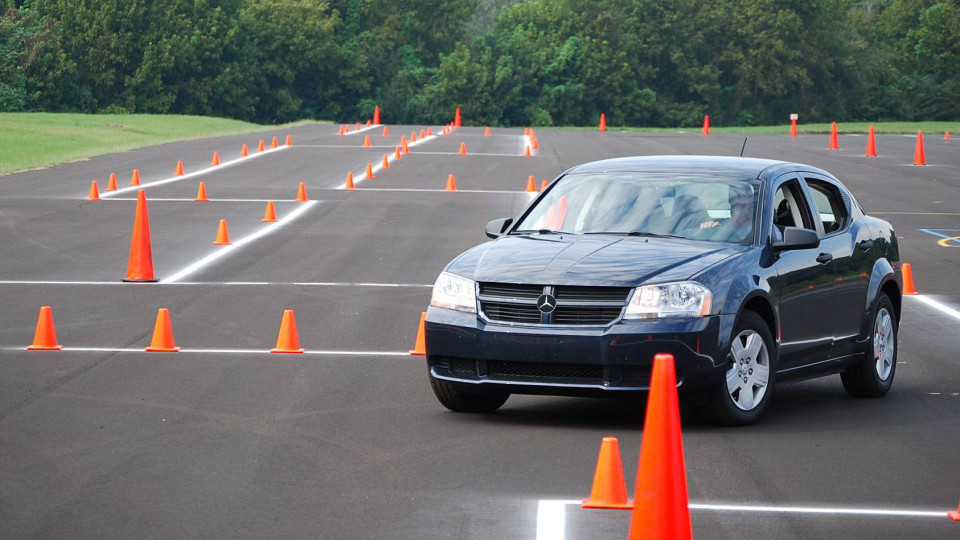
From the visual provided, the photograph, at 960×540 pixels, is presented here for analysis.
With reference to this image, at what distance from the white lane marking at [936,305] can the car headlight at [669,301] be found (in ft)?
22.5

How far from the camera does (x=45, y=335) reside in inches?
481

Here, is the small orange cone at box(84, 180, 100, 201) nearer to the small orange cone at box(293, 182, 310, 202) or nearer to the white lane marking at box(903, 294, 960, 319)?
the small orange cone at box(293, 182, 310, 202)

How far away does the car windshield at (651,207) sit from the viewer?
981 cm

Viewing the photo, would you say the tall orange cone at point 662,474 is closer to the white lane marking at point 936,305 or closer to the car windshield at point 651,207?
the car windshield at point 651,207

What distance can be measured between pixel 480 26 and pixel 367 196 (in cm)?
10371

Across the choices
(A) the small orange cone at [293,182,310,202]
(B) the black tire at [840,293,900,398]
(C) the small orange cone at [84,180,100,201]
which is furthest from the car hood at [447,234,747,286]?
(C) the small orange cone at [84,180,100,201]

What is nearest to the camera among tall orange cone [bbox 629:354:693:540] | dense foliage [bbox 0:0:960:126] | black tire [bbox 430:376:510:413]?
tall orange cone [bbox 629:354:693:540]

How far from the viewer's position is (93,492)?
23.9 feet

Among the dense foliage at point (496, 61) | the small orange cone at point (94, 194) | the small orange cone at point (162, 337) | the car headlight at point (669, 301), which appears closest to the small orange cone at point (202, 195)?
the small orange cone at point (94, 194)

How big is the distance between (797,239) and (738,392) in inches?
42.6

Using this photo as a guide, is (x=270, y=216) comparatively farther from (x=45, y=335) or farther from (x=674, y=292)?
(x=674, y=292)

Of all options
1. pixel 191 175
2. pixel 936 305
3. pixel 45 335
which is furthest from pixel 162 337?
pixel 191 175

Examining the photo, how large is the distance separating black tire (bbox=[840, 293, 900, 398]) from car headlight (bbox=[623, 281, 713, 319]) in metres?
2.17

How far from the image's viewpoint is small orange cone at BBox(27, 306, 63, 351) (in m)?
12.1
